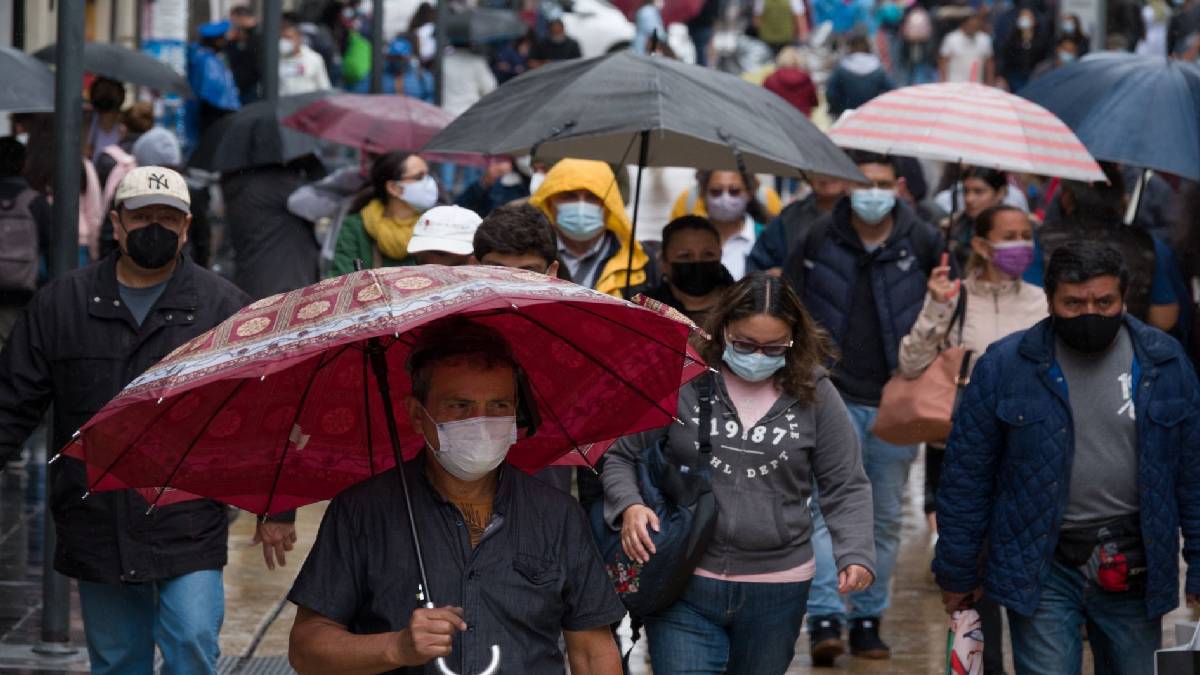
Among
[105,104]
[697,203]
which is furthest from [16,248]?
[105,104]

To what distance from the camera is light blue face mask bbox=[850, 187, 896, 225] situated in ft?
31.9

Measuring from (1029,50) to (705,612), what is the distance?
2073cm

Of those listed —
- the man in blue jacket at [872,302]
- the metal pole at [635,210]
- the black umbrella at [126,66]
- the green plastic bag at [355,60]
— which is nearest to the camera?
the metal pole at [635,210]

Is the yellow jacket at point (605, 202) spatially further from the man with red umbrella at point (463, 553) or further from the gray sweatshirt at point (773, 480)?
the man with red umbrella at point (463, 553)

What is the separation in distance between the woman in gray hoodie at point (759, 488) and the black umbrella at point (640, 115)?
3.40 feet

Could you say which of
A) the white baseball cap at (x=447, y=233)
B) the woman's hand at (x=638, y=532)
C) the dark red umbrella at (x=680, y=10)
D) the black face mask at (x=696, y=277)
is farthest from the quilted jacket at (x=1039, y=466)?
the dark red umbrella at (x=680, y=10)

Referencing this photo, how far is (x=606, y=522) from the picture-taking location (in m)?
6.75

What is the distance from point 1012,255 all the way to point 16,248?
537 cm

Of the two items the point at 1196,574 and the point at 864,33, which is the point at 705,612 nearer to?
the point at 1196,574

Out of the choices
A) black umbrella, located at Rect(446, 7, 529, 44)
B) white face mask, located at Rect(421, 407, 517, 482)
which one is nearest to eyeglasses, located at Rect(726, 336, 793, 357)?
white face mask, located at Rect(421, 407, 517, 482)

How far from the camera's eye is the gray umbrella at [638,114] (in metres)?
7.83

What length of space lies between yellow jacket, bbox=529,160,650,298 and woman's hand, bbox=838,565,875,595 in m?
2.48

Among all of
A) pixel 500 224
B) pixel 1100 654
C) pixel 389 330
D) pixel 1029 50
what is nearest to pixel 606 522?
pixel 500 224

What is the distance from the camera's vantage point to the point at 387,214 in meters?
10.4
